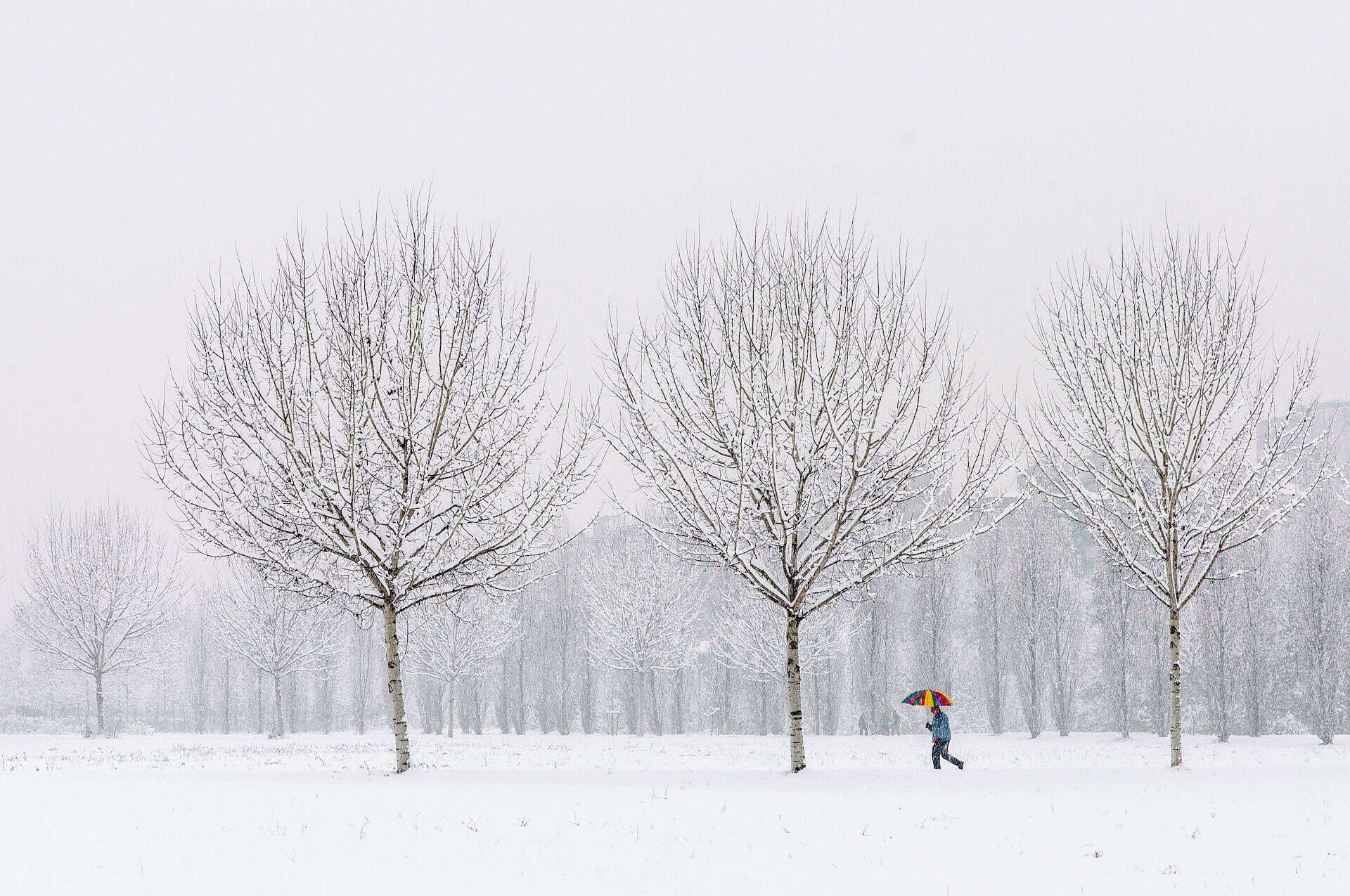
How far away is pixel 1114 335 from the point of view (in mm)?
16469

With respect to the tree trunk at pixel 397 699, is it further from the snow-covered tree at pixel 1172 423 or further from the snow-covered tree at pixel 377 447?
the snow-covered tree at pixel 1172 423

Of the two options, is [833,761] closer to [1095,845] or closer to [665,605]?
[1095,845]

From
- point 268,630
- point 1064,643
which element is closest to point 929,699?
point 1064,643

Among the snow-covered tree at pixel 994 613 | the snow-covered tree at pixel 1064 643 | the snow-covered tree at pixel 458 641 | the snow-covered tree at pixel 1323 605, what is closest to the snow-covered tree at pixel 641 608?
the snow-covered tree at pixel 458 641

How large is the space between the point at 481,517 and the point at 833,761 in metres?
12.0

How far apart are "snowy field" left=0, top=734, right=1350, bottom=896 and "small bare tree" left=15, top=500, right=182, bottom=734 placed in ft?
84.5

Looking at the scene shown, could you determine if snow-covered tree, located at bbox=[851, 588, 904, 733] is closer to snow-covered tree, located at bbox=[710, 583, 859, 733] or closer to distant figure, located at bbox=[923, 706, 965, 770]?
snow-covered tree, located at bbox=[710, 583, 859, 733]

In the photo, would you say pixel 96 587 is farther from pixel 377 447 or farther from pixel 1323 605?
pixel 1323 605

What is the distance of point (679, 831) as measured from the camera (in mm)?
9203

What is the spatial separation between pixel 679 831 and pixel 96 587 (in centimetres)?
3552

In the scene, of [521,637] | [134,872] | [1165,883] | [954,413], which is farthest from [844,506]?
[521,637]

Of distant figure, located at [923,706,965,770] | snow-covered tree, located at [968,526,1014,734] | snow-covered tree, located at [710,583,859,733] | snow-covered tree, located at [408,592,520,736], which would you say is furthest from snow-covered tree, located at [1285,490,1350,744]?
snow-covered tree, located at [408,592,520,736]

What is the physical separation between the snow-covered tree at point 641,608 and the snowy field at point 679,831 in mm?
23896

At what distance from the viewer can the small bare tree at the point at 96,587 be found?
35.7 m
